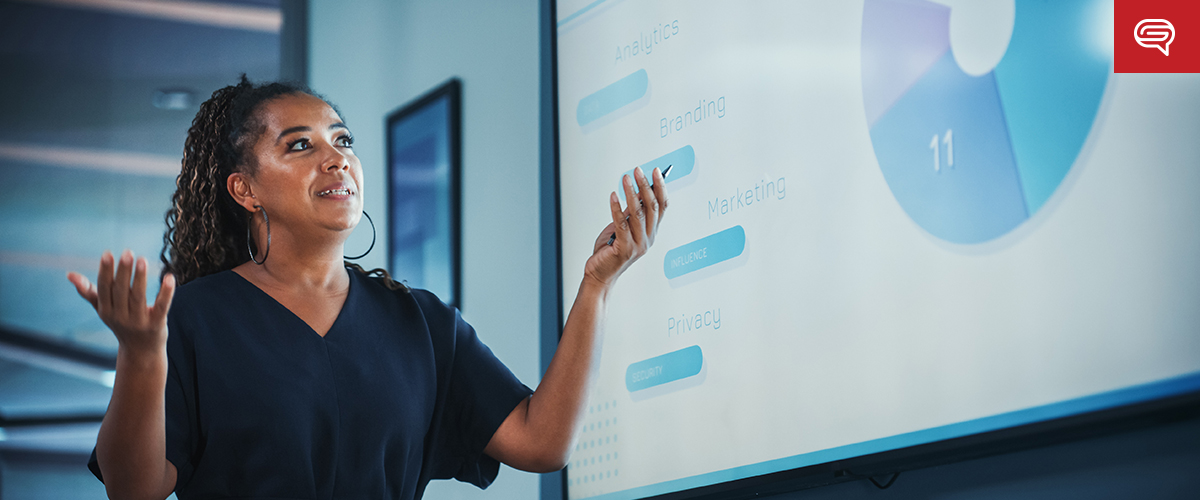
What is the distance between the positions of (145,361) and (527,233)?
1262 millimetres

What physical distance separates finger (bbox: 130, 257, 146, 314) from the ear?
1.56ft

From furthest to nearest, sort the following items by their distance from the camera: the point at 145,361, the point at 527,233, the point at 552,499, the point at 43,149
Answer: the point at 43,149 → the point at 527,233 → the point at 552,499 → the point at 145,361

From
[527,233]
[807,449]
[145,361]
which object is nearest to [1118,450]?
[807,449]

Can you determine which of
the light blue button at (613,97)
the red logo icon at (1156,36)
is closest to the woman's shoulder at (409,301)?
the light blue button at (613,97)

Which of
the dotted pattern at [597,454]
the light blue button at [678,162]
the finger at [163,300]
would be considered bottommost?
the dotted pattern at [597,454]

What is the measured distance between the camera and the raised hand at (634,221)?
123 cm

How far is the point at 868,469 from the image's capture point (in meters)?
1.37

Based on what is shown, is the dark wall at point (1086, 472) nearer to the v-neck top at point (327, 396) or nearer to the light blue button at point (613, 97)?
the v-neck top at point (327, 396)

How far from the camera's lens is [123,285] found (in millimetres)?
953

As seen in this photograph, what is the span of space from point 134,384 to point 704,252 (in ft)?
3.01

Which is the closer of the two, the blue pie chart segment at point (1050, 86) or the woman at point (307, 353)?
the blue pie chart segment at point (1050, 86)

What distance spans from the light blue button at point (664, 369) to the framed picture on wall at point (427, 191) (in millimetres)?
742

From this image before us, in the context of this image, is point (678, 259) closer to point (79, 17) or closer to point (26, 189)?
point (79, 17)

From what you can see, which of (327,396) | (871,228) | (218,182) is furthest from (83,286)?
(871,228)
